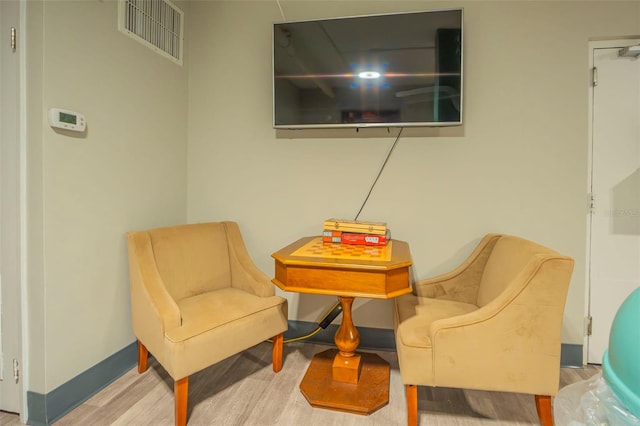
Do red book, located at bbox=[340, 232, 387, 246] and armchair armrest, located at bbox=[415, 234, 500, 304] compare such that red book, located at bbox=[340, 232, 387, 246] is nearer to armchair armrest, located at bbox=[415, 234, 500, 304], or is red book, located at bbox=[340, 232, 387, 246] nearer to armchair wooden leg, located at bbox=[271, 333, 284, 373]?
armchair armrest, located at bbox=[415, 234, 500, 304]

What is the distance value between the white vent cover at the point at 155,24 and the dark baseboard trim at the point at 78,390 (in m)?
1.86

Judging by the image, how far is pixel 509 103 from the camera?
209 cm

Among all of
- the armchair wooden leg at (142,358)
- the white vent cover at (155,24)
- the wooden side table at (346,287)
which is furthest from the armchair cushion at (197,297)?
the white vent cover at (155,24)

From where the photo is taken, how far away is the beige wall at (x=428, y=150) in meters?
2.04

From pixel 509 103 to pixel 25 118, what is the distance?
260 cm

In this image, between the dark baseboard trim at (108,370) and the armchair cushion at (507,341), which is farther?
the dark baseboard trim at (108,370)

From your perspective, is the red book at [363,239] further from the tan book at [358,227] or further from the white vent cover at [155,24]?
the white vent cover at [155,24]

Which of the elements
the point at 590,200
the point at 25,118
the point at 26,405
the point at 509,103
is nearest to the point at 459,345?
the point at 590,200

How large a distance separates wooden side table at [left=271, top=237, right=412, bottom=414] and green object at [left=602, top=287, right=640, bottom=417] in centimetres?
93

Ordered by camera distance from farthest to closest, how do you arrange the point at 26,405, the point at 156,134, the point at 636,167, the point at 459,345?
the point at 156,134
the point at 636,167
the point at 26,405
the point at 459,345

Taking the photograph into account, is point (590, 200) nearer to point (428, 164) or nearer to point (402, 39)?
point (428, 164)

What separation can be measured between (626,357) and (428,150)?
1810mm

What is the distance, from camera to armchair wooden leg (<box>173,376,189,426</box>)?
1.47 metres

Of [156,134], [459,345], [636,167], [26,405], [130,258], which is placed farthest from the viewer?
[156,134]
